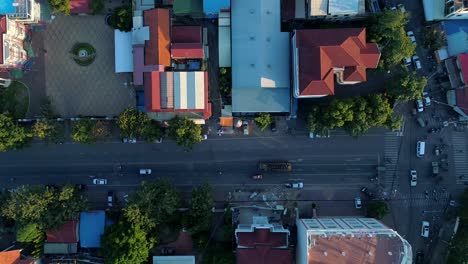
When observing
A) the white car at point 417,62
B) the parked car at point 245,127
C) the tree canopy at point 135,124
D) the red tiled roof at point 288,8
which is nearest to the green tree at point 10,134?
the tree canopy at point 135,124

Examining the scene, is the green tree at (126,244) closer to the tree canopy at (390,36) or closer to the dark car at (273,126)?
the dark car at (273,126)

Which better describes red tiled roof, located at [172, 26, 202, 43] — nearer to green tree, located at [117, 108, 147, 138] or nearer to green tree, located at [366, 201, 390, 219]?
green tree, located at [117, 108, 147, 138]

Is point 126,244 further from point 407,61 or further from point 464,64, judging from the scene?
point 464,64

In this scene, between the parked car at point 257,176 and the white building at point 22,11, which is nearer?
the white building at point 22,11

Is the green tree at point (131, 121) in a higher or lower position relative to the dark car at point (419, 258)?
higher

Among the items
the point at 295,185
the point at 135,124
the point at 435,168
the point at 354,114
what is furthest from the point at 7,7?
the point at 435,168

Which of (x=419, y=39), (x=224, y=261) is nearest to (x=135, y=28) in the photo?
(x=224, y=261)
